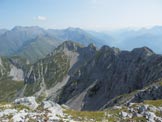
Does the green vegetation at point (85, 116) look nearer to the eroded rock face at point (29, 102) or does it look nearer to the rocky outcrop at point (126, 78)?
the eroded rock face at point (29, 102)

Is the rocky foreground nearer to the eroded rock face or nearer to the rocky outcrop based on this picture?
the eroded rock face

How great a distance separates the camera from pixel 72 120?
4012 centimetres

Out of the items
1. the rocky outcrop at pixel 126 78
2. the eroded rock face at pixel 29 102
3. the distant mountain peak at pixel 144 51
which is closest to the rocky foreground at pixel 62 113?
the eroded rock face at pixel 29 102

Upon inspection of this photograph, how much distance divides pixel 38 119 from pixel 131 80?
132909 millimetres

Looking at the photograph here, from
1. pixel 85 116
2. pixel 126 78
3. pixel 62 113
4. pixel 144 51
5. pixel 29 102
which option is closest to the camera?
pixel 62 113

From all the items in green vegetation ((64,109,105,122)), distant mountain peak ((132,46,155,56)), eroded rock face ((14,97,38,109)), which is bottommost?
green vegetation ((64,109,105,122))

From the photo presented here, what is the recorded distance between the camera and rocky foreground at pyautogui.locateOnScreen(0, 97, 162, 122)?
123 ft

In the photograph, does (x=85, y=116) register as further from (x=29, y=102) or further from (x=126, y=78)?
(x=126, y=78)

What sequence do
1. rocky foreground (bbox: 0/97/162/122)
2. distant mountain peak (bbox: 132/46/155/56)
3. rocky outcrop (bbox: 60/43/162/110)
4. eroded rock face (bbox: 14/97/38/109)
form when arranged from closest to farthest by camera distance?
rocky foreground (bbox: 0/97/162/122), eroded rock face (bbox: 14/97/38/109), rocky outcrop (bbox: 60/43/162/110), distant mountain peak (bbox: 132/46/155/56)

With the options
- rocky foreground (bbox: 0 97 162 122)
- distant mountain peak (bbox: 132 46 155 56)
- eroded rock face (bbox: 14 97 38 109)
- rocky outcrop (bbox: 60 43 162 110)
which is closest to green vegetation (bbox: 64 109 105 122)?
rocky foreground (bbox: 0 97 162 122)

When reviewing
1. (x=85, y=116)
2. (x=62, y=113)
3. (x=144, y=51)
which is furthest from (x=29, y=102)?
(x=144, y=51)

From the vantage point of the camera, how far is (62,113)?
41.7 meters

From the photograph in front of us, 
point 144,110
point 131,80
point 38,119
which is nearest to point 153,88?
point 144,110

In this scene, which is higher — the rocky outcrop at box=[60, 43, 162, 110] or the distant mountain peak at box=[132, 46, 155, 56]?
the distant mountain peak at box=[132, 46, 155, 56]
